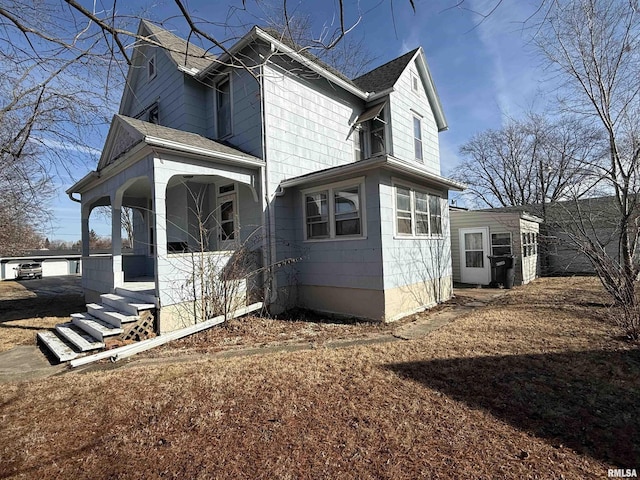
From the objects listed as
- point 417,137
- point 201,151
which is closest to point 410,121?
point 417,137

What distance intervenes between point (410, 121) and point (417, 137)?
2.56 ft

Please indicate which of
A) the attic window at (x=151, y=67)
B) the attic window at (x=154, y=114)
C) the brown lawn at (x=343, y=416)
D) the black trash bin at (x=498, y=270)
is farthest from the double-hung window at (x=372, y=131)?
the brown lawn at (x=343, y=416)

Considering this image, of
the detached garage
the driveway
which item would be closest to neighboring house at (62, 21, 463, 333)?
the driveway

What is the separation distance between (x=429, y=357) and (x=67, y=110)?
954 centimetres

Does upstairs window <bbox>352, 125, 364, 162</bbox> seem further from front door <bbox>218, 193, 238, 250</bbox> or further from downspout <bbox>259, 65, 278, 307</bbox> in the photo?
front door <bbox>218, 193, 238, 250</bbox>

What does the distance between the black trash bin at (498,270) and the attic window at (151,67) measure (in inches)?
549

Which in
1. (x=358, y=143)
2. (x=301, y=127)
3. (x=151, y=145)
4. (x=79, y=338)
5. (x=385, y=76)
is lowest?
(x=79, y=338)

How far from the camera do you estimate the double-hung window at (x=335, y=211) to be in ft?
24.4

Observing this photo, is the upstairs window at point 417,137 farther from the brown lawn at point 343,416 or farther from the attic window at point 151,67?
the attic window at point 151,67

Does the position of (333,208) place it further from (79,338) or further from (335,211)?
A: (79,338)

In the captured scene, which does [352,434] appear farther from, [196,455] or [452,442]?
[196,455]

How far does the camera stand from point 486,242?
502 inches

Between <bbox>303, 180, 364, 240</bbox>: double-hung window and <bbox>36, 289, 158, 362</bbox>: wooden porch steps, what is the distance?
4.05 metres

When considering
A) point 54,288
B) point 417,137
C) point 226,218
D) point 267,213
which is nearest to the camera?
point 267,213
